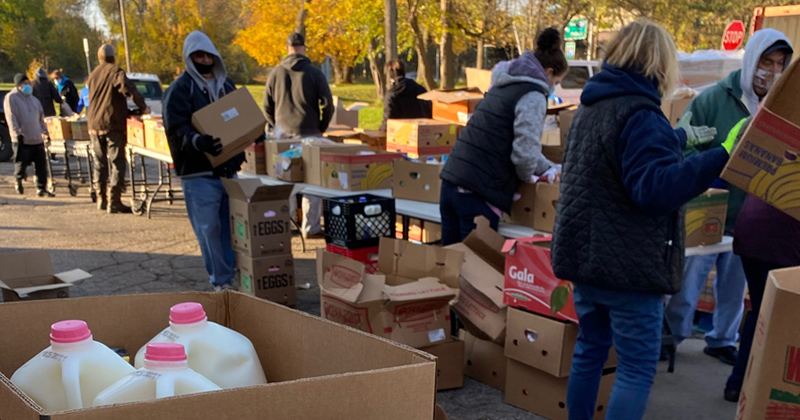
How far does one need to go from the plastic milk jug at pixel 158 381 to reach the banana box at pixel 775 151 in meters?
1.47

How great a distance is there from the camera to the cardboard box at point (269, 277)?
16.1 feet

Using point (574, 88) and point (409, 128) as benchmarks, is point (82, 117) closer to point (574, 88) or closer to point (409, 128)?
point (409, 128)

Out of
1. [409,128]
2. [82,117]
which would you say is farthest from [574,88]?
[82,117]

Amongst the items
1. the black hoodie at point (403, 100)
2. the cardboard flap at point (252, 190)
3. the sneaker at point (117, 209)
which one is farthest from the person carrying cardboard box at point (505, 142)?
the sneaker at point (117, 209)

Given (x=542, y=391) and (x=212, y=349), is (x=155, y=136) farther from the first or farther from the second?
(x=212, y=349)

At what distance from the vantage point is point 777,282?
1.66 metres

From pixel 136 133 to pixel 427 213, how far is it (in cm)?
500

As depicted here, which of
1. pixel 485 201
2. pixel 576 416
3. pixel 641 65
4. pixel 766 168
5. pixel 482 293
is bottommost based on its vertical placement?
pixel 576 416

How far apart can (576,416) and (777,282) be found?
4.55ft

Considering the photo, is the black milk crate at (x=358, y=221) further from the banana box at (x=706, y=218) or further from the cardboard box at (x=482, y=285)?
the banana box at (x=706, y=218)

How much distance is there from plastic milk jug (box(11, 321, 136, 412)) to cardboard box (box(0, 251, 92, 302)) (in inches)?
99.1

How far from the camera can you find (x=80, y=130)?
29.8 feet

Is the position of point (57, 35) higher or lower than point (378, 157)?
higher

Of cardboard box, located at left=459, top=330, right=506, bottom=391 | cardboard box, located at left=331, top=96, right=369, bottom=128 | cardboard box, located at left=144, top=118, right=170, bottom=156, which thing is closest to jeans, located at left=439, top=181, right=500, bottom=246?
cardboard box, located at left=459, top=330, right=506, bottom=391
